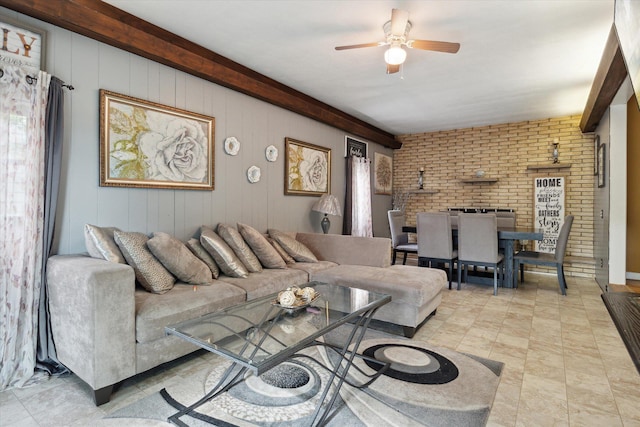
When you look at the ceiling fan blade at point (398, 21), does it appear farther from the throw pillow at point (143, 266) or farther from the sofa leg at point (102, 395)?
the sofa leg at point (102, 395)

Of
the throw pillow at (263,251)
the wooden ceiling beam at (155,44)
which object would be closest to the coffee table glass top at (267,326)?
the throw pillow at (263,251)

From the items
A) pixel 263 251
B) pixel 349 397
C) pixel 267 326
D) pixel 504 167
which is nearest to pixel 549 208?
pixel 504 167

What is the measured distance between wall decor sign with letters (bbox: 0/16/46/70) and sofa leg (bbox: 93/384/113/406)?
6.85 ft

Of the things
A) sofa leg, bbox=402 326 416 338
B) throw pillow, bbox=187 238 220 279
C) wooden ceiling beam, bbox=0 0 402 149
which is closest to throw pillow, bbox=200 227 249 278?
throw pillow, bbox=187 238 220 279

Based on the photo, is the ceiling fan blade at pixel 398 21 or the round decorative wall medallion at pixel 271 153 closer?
the ceiling fan blade at pixel 398 21

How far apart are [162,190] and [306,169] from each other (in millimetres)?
2209

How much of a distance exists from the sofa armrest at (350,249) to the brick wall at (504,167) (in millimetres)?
3580

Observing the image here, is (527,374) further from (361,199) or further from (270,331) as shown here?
(361,199)

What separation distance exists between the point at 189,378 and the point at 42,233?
4.46 feet

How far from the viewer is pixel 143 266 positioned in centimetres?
234

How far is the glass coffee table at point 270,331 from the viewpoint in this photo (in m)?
1.48

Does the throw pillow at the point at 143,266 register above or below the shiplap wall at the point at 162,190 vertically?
below

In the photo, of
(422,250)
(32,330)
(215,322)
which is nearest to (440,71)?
(422,250)

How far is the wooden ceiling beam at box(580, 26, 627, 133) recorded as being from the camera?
2818 mm
